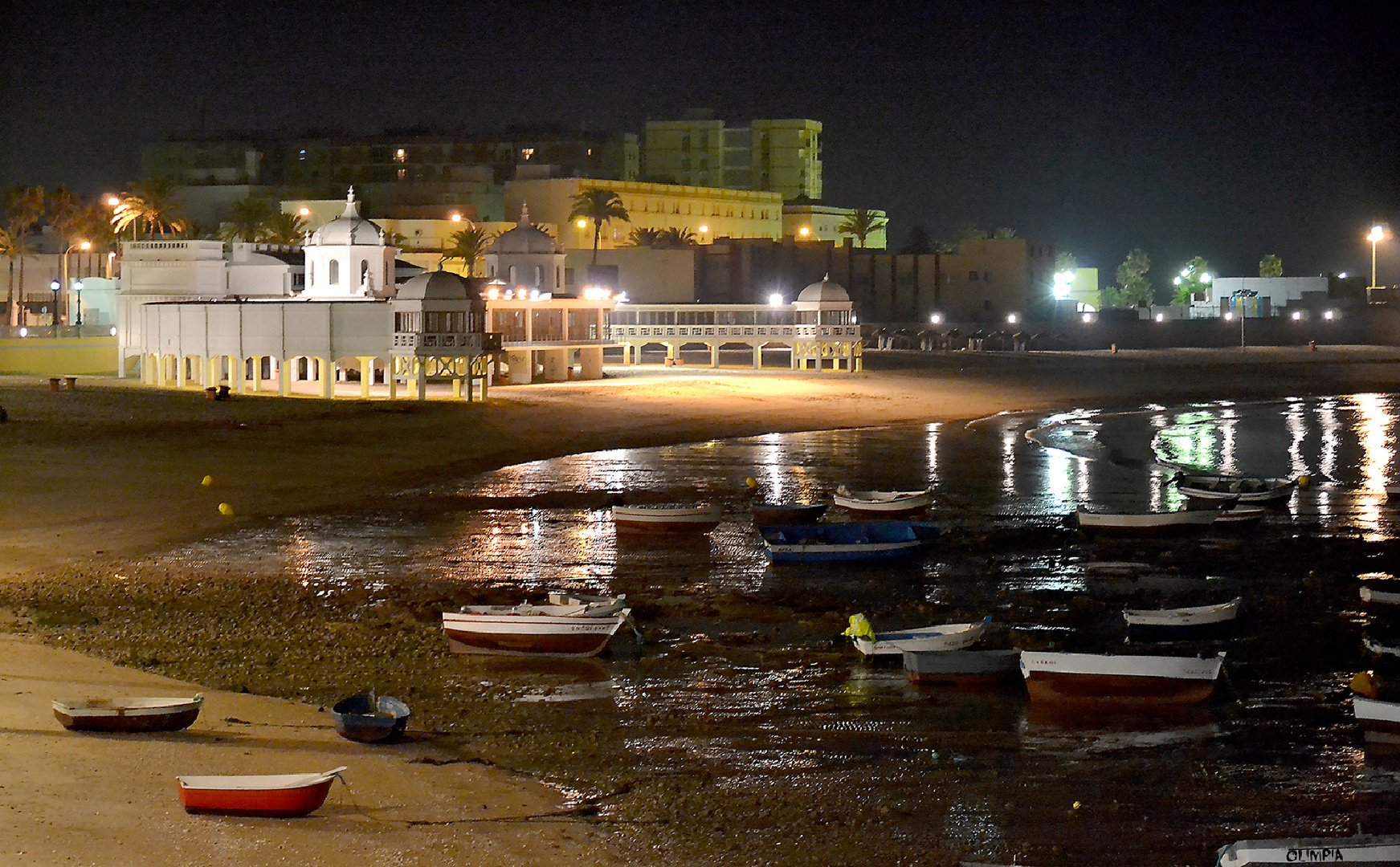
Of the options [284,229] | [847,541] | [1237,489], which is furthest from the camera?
[284,229]

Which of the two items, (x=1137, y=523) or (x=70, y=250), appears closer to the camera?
(x=1137, y=523)

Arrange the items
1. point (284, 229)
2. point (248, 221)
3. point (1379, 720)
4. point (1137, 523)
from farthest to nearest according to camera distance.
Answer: point (248, 221) → point (284, 229) → point (1137, 523) → point (1379, 720)

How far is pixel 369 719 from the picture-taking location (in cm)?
1433

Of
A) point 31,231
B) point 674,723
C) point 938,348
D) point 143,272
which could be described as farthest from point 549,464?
point 31,231

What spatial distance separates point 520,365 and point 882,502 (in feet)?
124

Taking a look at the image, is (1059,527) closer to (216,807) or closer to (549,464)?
(549,464)

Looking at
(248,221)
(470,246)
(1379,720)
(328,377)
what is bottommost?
(1379,720)

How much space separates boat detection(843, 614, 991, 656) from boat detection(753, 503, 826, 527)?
8.88 meters

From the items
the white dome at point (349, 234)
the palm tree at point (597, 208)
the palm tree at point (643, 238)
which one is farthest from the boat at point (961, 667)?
the palm tree at point (643, 238)

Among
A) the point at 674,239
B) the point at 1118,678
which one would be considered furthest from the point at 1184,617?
the point at 674,239

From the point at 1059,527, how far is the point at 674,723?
1522 centimetres

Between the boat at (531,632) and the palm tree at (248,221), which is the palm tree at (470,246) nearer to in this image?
the palm tree at (248,221)

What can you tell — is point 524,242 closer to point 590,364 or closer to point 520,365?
point 590,364

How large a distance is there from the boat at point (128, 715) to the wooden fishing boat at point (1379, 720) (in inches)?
451
